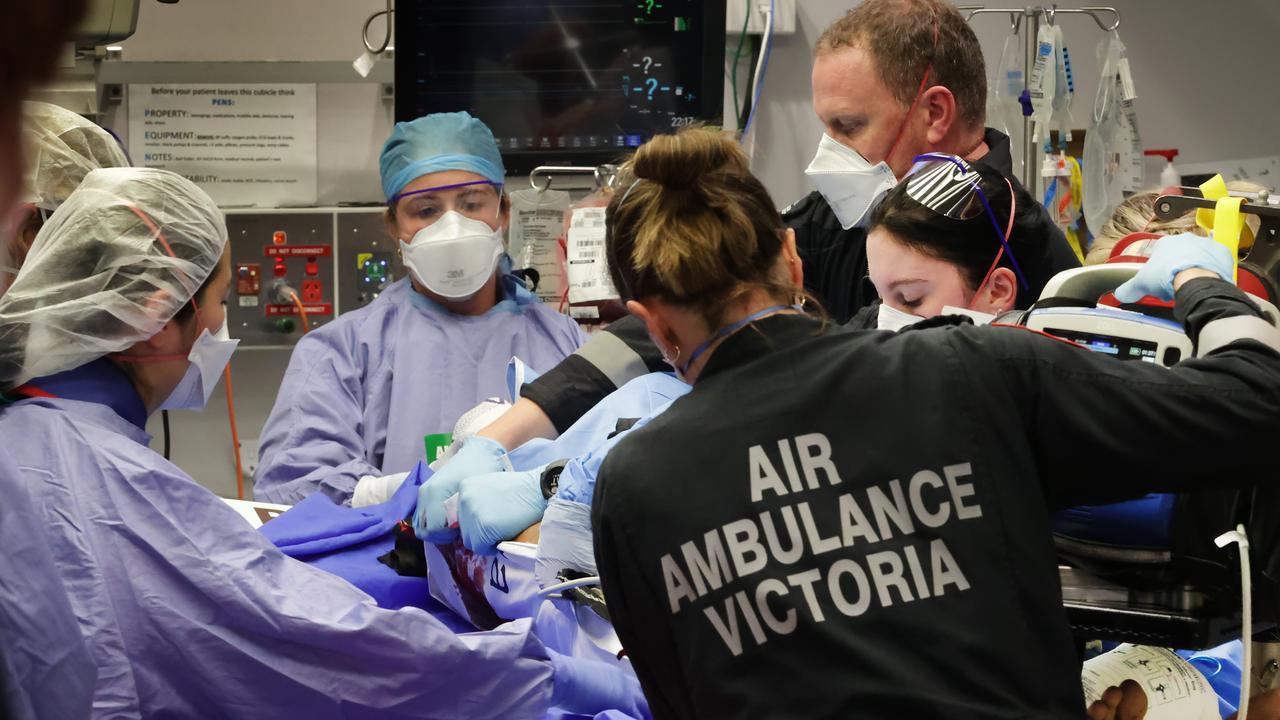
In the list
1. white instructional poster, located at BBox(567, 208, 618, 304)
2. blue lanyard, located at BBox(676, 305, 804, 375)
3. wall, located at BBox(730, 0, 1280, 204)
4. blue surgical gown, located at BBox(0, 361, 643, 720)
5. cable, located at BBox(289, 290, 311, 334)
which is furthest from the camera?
wall, located at BBox(730, 0, 1280, 204)

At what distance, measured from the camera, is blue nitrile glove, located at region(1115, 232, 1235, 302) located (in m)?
1.41

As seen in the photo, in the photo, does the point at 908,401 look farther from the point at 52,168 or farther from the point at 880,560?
the point at 52,168

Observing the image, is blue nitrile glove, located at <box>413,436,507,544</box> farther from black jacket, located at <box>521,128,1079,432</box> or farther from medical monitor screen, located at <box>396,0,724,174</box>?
medical monitor screen, located at <box>396,0,724,174</box>

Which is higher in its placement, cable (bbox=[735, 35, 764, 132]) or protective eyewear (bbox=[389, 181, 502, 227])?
cable (bbox=[735, 35, 764, 132])

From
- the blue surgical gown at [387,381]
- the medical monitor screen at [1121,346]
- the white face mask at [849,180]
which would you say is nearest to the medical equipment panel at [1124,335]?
the medical monitor screen at [1121,346]

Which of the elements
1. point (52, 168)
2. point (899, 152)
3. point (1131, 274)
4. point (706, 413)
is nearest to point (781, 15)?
point (899, 152)

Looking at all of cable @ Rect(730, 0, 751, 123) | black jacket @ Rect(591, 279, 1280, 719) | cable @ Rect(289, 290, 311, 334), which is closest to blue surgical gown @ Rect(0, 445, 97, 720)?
black jacket @ Rect(591, 279, 1280, 719)

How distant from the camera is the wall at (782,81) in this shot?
4.12 metres

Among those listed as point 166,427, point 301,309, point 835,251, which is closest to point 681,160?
point 835,251

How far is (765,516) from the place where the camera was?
1.27 meters

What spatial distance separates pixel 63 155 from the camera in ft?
8.66

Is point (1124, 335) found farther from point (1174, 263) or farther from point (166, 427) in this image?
point (166, 427)

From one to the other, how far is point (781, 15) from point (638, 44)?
0.54 metres

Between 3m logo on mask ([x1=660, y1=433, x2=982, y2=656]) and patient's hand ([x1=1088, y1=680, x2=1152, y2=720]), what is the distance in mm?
505
